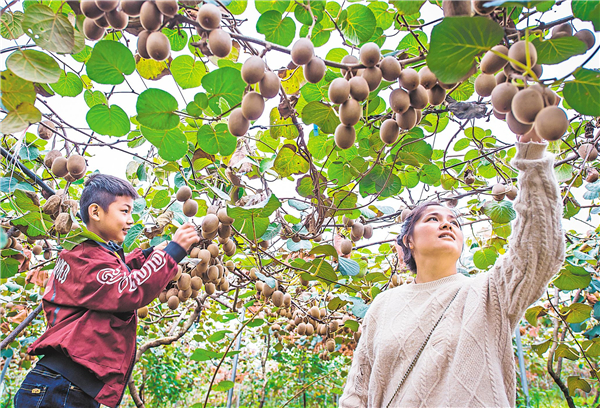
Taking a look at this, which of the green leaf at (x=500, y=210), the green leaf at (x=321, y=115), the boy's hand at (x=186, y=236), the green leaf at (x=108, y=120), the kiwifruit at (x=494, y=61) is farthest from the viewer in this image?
the green leaf at (x=500, y=210)

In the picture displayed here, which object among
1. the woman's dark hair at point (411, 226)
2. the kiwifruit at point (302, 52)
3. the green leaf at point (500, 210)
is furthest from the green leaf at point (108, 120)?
the green leaf at point (500, 210)

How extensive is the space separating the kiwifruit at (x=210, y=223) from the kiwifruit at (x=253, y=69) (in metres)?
0.70

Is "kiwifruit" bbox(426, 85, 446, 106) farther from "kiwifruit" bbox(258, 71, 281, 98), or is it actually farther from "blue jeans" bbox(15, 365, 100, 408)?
"blue jeans" bbox(15, 365, 100, 408)

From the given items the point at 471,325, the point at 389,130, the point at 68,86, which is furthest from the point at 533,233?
the point at 68,86

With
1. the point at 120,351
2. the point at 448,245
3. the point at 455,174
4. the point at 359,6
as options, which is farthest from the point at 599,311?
the point at 120,351

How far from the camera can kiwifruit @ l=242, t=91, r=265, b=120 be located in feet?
2.48

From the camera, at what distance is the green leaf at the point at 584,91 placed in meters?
0.57

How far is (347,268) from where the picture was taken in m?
1.63

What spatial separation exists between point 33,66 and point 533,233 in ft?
3.54

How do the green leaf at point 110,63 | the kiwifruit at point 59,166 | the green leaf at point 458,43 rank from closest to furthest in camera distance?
the green leaf at point 458,43, the green leaf at point 110,63, the kiwifruit at point 59,166

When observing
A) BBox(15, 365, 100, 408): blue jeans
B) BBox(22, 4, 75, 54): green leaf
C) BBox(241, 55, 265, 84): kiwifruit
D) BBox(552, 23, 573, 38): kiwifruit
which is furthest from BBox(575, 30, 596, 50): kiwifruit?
BBox(15, 365, 100, 408): blue jeans

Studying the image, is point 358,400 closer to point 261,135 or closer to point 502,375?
point 502,375

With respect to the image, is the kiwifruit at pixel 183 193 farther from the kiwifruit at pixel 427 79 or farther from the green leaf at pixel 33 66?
the kiwifruit at pixel 427 79


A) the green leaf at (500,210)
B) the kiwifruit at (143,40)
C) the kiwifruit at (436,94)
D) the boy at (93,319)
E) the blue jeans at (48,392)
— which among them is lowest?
the blue jeans at (48,392)
